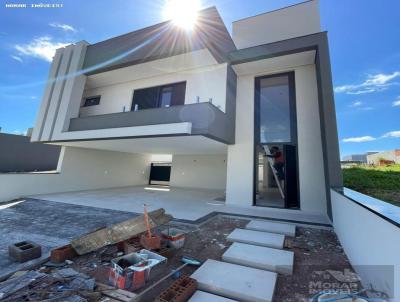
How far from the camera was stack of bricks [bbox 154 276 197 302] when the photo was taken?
1787 mm

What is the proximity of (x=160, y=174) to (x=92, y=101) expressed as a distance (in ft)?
21.9

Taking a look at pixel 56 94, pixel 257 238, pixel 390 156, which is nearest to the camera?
pixel 257 238

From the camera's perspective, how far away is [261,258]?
2707 millimetres

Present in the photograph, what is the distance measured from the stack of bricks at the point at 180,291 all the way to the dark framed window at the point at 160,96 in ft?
20.3

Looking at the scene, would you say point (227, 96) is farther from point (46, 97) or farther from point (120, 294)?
point (46, 97)

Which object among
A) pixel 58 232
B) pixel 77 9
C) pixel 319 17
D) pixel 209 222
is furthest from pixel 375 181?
pixel 77 9

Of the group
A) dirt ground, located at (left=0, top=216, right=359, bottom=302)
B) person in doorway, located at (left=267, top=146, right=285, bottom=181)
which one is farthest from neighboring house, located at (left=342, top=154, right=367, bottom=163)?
dirt ground, located at (left=0, top=216, right=359, bottom=302)

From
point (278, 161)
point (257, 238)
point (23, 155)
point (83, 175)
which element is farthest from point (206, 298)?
point (23, 155)

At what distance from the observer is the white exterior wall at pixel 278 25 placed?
664 centimetres

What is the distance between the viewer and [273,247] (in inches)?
125

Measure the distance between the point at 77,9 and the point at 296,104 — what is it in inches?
313

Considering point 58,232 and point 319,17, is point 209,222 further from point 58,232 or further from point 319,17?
point 319,17

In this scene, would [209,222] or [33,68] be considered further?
[33,68]

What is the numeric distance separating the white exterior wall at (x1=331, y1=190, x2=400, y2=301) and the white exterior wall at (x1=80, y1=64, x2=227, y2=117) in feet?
15.4
